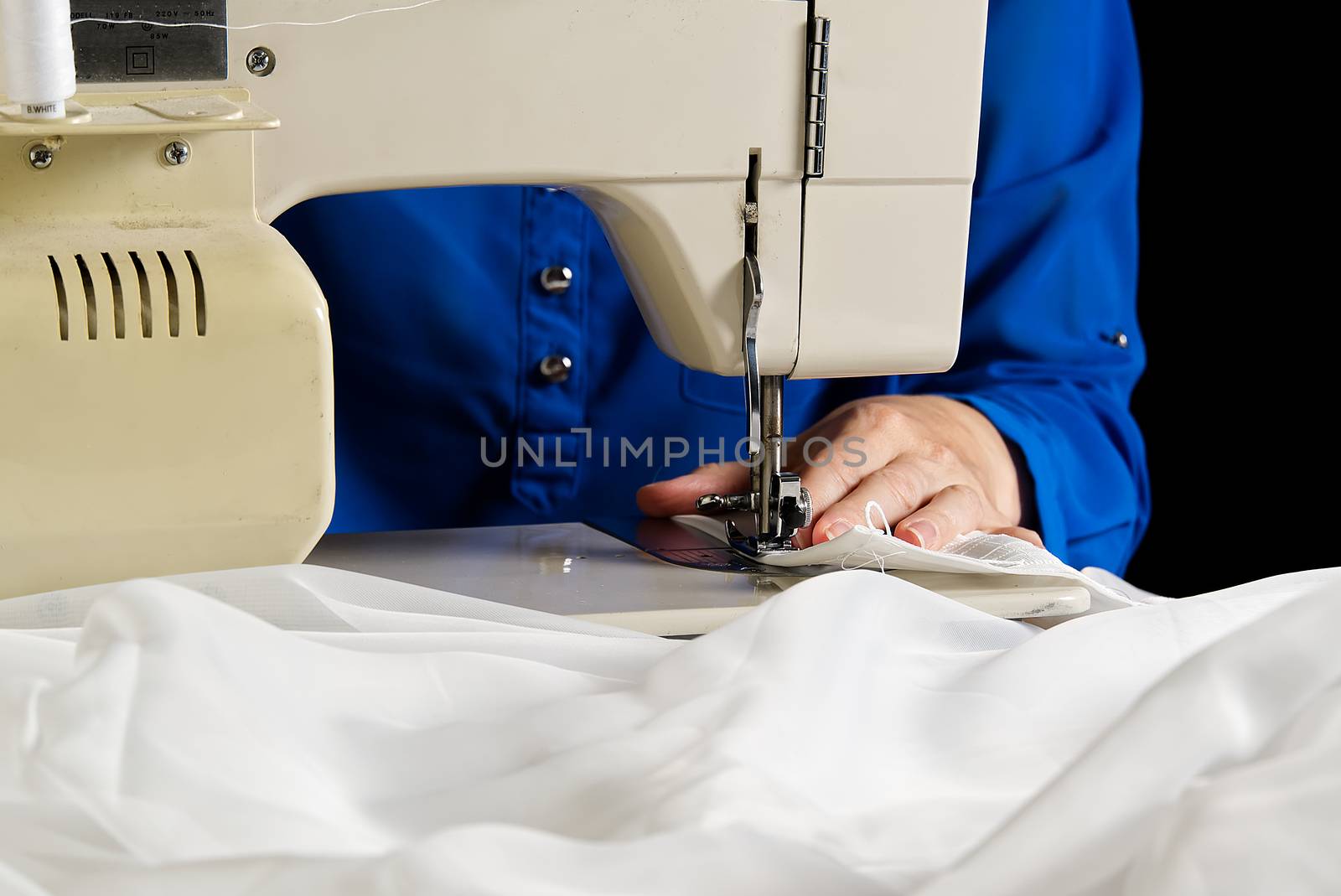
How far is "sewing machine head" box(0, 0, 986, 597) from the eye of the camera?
34.1 inches

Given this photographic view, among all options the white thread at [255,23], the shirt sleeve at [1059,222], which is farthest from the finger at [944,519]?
the white thread at [255,23]

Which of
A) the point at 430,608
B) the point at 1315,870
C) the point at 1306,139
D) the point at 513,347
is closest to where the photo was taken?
the point at 1315,870

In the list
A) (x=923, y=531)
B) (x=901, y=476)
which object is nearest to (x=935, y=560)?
(x=923, y=531)

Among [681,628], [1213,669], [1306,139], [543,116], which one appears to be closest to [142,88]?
[543,116]

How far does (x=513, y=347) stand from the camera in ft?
5.23

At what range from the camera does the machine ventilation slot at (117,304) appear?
0.87 metres

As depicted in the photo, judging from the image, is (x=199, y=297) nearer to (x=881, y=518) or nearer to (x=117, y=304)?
(x=117, y=304)

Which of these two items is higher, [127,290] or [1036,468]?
[127,290]

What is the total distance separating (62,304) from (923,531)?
26.4 inches

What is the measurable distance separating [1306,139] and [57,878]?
200 cm

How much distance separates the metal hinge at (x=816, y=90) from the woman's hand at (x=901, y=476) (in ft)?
0.96

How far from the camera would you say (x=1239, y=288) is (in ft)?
6.97

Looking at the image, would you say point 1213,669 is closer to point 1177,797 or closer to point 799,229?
point 1177,797

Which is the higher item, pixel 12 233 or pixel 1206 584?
pixel 12 233
